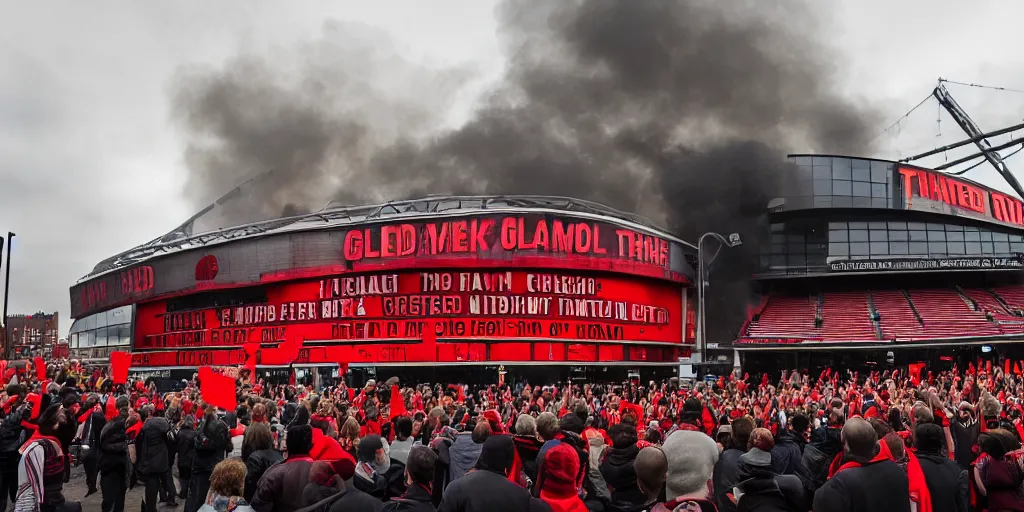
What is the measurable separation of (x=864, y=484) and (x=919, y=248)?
56.4 m

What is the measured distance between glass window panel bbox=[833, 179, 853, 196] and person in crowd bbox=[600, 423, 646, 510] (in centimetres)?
5275

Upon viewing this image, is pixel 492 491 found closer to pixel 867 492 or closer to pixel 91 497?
pixel 867 492

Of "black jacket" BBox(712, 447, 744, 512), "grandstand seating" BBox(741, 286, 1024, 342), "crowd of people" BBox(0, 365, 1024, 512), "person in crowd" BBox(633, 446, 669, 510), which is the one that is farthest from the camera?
"grandstand seating" BBox(741, 286, 1024, 342)

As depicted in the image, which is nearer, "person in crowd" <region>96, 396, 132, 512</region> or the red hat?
the red hat

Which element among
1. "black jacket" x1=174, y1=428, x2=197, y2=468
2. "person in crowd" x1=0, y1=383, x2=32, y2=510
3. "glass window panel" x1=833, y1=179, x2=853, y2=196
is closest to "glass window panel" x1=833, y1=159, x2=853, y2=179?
"glass window panel" x1=833, y1=179, x2=853, y2=196

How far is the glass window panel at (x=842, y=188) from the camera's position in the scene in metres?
→ 55.6

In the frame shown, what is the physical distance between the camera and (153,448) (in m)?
13.4

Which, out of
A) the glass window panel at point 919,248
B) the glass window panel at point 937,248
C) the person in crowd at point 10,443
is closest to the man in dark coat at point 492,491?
the person in crowd at point 10,443

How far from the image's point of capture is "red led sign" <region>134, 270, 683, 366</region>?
4475cm

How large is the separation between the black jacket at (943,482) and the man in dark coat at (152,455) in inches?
453

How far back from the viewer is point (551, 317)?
45.2 m

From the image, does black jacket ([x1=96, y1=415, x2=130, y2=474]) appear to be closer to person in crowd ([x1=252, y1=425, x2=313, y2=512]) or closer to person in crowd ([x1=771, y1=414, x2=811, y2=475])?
person in crowd ([x1=252, y1=425, x2=313, y2=512])

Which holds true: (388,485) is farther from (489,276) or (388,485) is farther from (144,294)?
(144,294)


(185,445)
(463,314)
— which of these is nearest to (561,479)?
(185,445)
